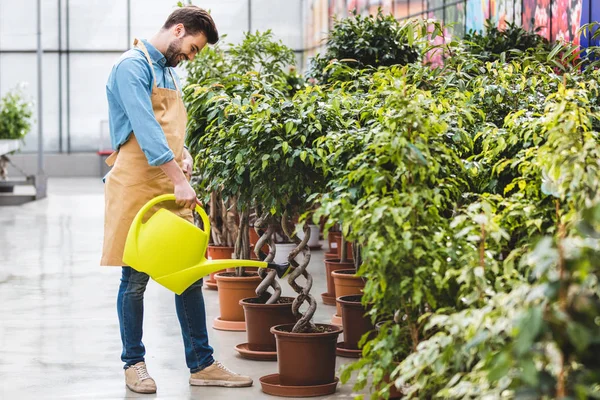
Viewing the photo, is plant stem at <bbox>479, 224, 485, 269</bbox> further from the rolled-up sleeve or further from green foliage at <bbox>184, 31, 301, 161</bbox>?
green foliage at <bbox>184, 31, 301, 161</bbox>

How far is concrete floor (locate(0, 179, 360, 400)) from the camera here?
387 cm

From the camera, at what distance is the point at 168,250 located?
3383 mm

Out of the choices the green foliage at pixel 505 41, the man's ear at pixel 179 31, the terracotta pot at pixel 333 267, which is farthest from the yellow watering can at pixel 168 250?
the green foliage at pixel 505 41

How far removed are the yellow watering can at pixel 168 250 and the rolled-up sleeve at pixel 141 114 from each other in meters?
0.22

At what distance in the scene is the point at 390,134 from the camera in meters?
2.81

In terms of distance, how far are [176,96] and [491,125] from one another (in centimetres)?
127

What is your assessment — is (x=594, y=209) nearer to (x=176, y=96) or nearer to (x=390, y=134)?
(x=390, y=134)

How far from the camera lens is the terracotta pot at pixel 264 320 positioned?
14.4 feet

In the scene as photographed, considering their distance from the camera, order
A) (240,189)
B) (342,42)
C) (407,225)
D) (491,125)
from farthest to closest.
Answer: (342,42)
(240,189)
(491,125)
(407,225)

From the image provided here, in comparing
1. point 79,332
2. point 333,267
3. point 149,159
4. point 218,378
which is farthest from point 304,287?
point 333,267

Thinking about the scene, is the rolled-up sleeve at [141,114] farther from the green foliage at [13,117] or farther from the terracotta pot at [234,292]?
the green foliage at [13,117]

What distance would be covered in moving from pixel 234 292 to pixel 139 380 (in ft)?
4.72

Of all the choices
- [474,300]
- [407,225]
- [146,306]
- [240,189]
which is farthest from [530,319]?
[146,306]

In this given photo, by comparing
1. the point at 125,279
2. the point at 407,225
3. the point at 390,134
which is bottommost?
the point at 125,279
